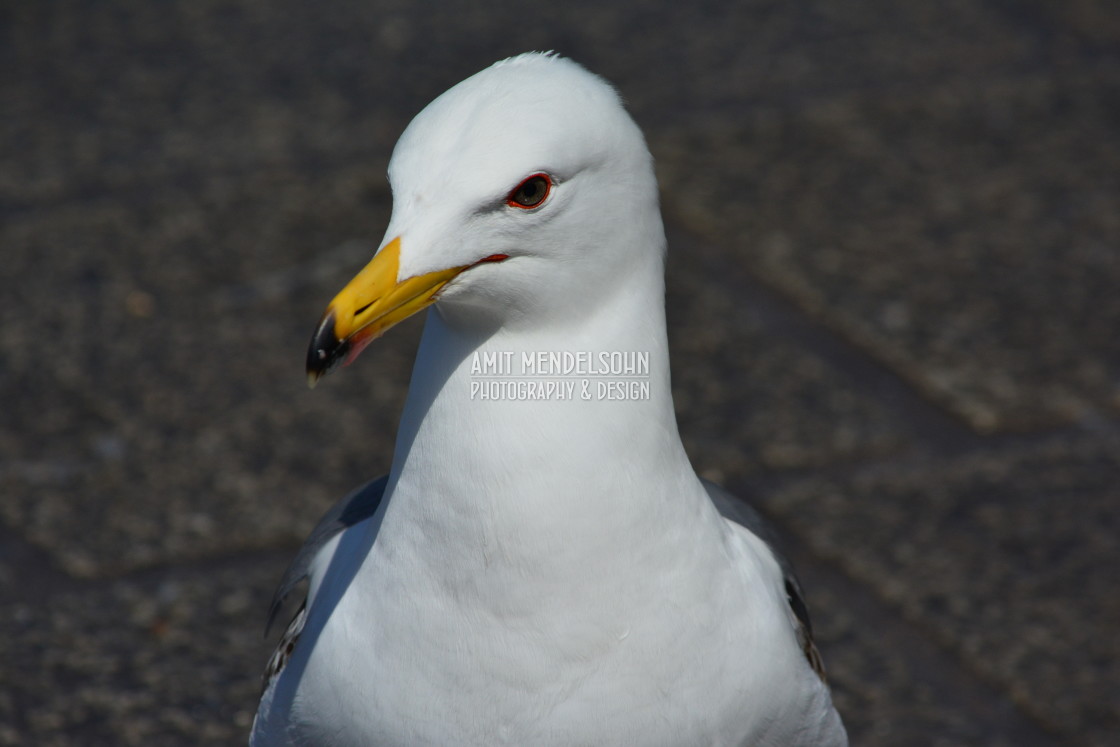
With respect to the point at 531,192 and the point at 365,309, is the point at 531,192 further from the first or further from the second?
the point at 365,309

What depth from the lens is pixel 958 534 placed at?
4.18 meters

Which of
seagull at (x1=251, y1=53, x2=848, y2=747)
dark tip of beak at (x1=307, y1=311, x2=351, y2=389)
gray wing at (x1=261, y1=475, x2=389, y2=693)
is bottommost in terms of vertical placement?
gray wing at (x1=261, y1=475, x2=389, y2=693)

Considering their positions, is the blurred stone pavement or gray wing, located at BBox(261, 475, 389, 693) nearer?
gray wing, located at BBox(261, 475, 389, 693)

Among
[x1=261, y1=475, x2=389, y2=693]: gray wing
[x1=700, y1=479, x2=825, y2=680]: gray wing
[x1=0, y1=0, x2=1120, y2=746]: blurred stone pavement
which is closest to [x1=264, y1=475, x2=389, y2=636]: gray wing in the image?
[x1=261, y1=475, x2=389, y2=693]: gray wing

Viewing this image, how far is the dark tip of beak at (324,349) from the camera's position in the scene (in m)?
2.10

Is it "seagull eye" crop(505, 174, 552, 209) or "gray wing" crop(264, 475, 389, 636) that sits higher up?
"seagull eye" crop(505, 174, 552, 209)

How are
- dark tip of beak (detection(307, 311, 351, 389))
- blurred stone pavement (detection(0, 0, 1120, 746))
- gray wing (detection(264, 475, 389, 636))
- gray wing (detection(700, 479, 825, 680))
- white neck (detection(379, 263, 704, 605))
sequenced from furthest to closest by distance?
blurred stone pavement (detection(0, 0, 1120, 746)) < gray wing (detection(264, 475, 389, 636)) < gray wing (detection(700, 479, 825, 680)) < white neck (detection(379, 263, 704, 605)) < dark tip of beak (detection(307, 311, 351, 389))

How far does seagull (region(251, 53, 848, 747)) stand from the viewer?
2.19 metres

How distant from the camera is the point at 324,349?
6.91 feet

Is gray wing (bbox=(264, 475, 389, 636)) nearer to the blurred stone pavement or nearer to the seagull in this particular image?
the seagull

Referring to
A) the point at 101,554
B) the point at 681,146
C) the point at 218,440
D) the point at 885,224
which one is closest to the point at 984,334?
Answer: the point at 885,224

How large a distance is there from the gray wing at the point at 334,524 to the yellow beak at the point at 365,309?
944mm

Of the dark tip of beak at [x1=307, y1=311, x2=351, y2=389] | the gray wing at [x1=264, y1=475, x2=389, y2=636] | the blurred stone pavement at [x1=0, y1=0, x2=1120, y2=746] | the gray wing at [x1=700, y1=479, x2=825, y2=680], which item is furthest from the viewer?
the blurred stone pavement at [x1=0, y1=0, x2=1120, y2=746]

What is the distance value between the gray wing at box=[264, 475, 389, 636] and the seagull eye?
1.03 m
